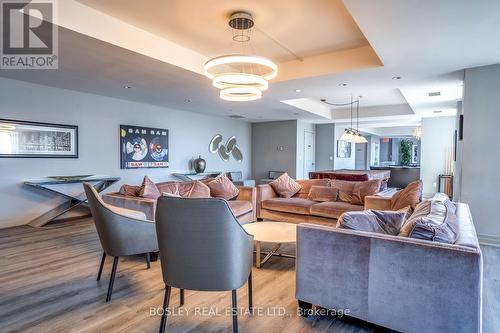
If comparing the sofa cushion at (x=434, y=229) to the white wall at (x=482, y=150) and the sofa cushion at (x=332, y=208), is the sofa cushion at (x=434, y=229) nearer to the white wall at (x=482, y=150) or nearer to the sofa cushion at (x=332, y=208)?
the sofa cushion at (x=332, y=208)

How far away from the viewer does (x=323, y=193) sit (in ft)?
15.5

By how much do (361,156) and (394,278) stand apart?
541 inches

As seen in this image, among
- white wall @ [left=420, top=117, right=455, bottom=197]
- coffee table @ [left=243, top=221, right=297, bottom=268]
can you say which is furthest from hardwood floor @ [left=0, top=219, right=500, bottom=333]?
white wall @ [left=420, top=117, right=455, bottom=197]

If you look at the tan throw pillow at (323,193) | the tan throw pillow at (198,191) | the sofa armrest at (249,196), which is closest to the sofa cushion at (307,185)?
the tan throw pillow at (323,193)

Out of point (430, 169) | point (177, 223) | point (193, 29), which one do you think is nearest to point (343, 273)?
point (177, 223)

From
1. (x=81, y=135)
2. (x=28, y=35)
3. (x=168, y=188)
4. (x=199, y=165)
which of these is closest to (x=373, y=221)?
(x=168, y=188)

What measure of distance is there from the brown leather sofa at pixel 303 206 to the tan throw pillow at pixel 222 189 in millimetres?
464

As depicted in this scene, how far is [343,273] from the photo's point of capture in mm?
1900

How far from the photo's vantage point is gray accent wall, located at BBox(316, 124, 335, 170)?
33.6 feet

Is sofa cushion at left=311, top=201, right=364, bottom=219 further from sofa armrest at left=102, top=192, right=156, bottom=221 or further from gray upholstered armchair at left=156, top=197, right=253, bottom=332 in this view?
gray upholstered armchair at left=156, top=197, right=253, bottom=332

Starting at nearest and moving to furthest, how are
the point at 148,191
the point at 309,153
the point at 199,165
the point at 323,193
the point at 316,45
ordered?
the point at 148,191 → the point at 316,45 → the point at 323,193 → the point at 199,165 → the point at 309,153

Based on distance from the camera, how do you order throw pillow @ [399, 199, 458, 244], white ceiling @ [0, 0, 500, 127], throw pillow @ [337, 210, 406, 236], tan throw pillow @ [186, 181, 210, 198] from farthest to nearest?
tan throw pillow @ [186, 181, 210, 198], white ceiling @ [0, 0, 500, 127], throw pillow @ [337, 210, 406, 236], throw pillow @ [399, 199, 458, 244]

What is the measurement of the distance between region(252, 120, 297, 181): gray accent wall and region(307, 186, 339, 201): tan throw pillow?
422 cm

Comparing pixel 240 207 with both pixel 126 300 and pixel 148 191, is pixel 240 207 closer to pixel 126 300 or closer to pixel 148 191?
pixel 148 191
